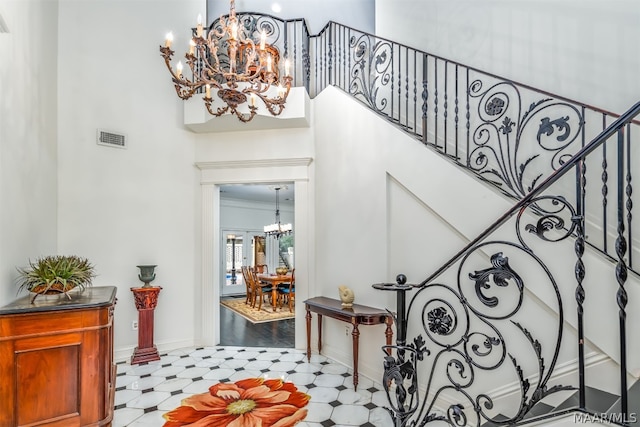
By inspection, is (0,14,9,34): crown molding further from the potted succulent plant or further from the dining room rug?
the dining room rug

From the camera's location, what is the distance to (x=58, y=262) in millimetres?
2945

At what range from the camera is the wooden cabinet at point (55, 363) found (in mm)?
2340

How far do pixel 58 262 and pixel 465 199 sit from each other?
3.41m

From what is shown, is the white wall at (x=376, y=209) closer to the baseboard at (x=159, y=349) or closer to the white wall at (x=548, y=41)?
the white wall at (x=548, y=41)

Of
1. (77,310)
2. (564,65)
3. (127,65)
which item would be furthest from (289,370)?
(127,65)

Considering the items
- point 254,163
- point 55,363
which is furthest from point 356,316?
point 254,163

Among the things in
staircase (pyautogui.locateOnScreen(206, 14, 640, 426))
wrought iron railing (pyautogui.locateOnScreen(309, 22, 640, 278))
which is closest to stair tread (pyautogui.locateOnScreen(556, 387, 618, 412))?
staircase (pyautogui.locateOnScreen(206, 14, 640, 426))

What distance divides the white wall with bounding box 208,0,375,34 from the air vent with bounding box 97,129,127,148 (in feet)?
8.61

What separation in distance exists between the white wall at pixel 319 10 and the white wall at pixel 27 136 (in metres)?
2.65

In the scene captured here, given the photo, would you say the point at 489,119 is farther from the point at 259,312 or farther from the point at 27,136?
the point at 259,312

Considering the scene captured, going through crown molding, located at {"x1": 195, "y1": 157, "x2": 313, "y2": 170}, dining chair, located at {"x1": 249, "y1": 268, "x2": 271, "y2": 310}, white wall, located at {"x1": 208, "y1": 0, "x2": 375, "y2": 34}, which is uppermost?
white wall, located at {"x1": 208, "y1": 0, "x2": 375, "y2": 34}

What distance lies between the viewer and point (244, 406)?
317 cm

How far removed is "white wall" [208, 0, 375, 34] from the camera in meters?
5.51

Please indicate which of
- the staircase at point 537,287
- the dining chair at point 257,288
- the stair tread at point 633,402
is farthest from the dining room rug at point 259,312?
the stair tread at point 633,402
